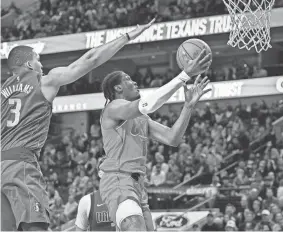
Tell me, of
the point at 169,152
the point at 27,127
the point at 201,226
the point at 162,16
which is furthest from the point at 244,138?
the point at 27,127

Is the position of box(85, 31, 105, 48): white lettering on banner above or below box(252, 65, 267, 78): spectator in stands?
above

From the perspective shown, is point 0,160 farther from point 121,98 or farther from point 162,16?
point 162,16

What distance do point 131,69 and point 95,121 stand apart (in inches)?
87.1

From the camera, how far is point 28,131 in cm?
420

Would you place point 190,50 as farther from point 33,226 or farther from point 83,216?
point 33,226

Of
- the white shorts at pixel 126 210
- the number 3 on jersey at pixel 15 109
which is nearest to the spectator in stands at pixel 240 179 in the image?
the white shorts at pixel 126 210

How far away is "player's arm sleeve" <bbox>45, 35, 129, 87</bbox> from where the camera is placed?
4.14 metres

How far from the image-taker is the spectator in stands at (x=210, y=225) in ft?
38.1

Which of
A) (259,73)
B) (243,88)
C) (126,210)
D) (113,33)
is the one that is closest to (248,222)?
(243,88)

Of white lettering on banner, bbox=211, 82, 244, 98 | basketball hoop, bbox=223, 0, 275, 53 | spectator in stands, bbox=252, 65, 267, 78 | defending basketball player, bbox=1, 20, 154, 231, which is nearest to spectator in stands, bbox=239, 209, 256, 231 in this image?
basketball hoop, bbox=223, 0, 275, 53

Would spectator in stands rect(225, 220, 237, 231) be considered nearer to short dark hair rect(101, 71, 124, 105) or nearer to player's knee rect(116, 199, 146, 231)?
short dark hair rect(101, 71, 124, 105)

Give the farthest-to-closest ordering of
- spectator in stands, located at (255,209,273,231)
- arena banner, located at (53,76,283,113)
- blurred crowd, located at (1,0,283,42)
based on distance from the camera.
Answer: blurred crowd, located at (1,0,283,42)
arena banner, located at (53,76,283,113)
spectator in stands, located at (255,209,273,231)

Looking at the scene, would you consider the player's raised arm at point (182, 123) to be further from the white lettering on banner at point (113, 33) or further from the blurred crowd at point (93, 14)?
the white lettering on banner at point (113, 33)

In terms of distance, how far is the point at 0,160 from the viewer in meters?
4.21
